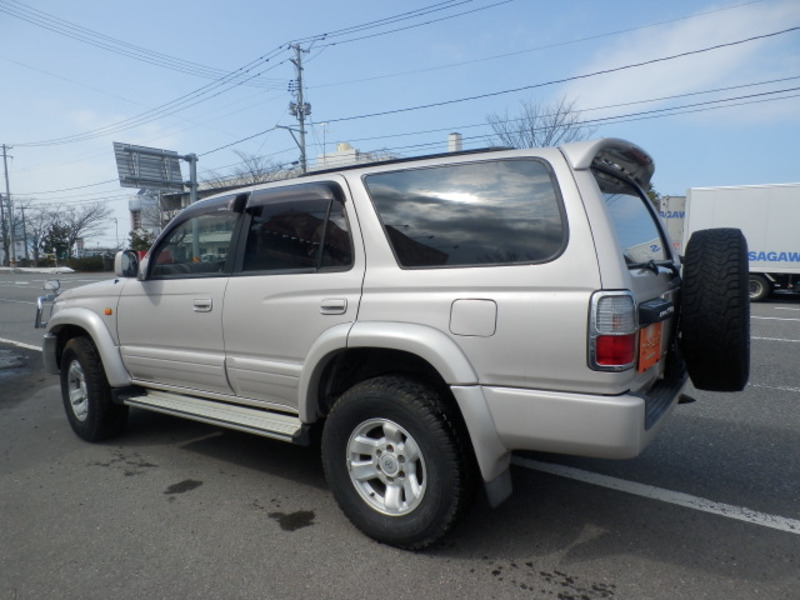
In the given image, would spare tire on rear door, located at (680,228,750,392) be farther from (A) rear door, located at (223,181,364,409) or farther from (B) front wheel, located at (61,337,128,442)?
(B) front wheel, located at (61,337,128,442)

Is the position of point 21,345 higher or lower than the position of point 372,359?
lower

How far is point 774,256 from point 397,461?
1584 cm

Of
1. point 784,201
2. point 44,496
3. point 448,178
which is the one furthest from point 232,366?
point 784,201

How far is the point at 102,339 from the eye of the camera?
14.7 feet

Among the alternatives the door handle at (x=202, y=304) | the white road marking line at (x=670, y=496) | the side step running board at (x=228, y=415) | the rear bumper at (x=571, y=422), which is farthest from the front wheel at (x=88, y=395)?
the rear bumper at (x=571, y=422)

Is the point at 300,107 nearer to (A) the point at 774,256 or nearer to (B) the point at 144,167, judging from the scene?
(B) the point at 144,167

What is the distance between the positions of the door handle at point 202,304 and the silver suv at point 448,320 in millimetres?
26

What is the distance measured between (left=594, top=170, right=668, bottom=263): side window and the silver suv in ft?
0.07

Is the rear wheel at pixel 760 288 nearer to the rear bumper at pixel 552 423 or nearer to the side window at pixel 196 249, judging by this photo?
the rear bumper at pixel 552 423

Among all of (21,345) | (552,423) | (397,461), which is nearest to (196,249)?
(397,461)

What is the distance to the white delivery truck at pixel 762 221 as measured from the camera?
15.0 m

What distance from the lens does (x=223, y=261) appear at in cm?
385

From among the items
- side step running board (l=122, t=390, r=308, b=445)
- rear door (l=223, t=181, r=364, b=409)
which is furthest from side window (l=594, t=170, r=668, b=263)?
side step running board (l=122, t=390, r=308, b=445)

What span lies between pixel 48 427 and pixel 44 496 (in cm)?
172
